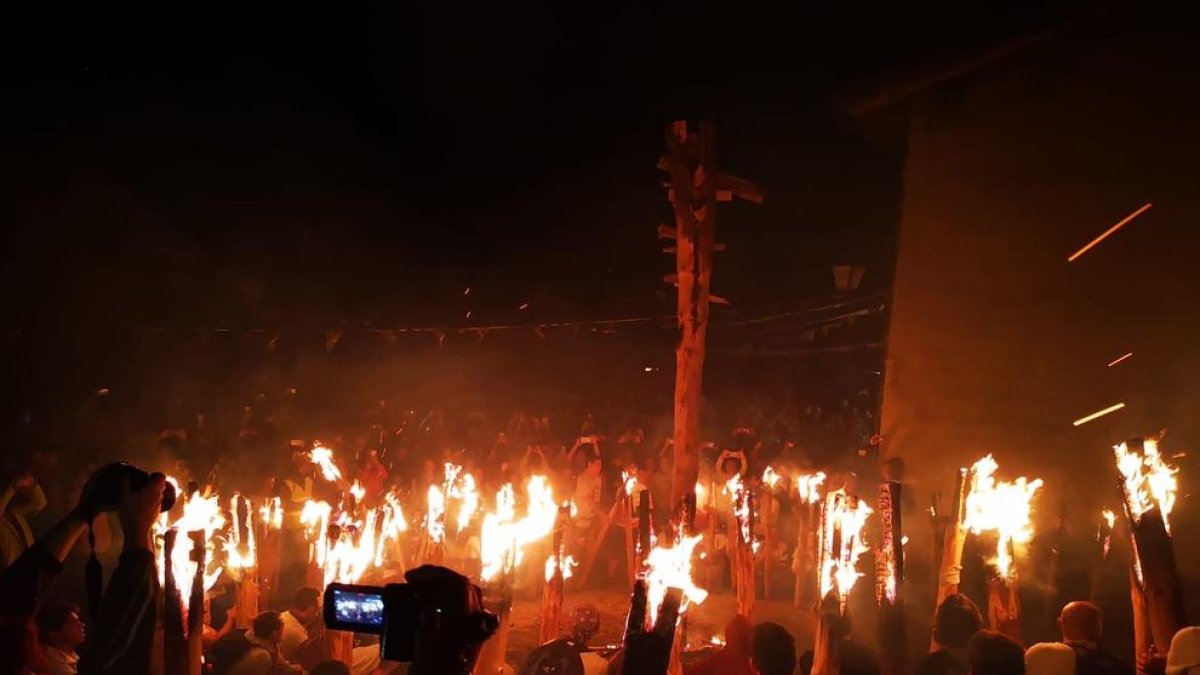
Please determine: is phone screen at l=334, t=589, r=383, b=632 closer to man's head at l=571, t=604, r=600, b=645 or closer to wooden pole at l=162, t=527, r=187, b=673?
wooden pole at l=162, t=527, r=187, b=673

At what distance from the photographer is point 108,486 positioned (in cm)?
314

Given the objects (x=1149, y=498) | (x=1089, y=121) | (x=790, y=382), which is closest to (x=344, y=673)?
(x=1149, y=498)

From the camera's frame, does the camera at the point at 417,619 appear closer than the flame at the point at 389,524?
Yes

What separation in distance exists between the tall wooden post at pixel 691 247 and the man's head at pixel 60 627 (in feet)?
17.9

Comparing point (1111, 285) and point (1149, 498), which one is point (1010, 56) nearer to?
point (1111, 285)

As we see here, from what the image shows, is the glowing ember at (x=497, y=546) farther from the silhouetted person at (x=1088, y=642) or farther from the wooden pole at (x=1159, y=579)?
the wooden pole at (x=1159, y=579)

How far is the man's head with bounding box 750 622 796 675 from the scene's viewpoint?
4871 millimetres

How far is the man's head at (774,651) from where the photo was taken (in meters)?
4.87

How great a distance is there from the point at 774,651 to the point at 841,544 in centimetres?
247

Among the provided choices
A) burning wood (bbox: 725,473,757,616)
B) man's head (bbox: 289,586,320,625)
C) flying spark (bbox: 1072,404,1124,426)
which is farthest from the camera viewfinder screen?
flying spark (bbox: 1072,404,1124,426)

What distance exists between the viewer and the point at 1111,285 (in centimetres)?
1002

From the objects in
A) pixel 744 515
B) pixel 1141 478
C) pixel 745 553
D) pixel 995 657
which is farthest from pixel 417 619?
pixel 744 515

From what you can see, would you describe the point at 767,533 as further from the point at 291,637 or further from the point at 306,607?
the point at 291,637

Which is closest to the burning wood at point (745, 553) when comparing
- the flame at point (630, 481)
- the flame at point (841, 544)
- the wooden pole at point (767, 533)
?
the flame at point (841, 544)
